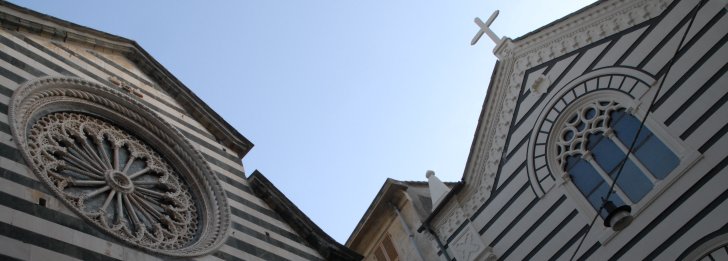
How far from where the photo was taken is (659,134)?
11430mm

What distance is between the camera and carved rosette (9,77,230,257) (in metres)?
10.3

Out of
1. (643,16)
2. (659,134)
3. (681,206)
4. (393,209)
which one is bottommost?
(681,206)

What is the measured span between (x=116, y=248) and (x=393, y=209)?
319 inches

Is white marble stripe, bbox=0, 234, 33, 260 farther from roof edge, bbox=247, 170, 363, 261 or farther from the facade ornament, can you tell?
the facade ornament

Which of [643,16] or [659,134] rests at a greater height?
[643,16]

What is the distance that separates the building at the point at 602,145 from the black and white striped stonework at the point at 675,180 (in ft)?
0.06

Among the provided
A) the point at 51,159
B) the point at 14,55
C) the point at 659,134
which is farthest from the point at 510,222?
the point at 14,55

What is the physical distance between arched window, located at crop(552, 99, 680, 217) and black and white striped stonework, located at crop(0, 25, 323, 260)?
5077 mm

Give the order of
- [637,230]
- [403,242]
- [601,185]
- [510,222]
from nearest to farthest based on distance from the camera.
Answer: [637,230] < [601,185] < [510,222] < [403,242]

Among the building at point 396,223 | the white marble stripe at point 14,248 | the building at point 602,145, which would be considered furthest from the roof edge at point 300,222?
the white marble stripe at point 14,248

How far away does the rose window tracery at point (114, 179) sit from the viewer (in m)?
10.4

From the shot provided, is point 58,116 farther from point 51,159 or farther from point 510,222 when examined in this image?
A: point 510,222

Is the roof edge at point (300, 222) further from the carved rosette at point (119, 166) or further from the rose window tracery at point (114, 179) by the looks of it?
the rose window tracery at point (114, 179)

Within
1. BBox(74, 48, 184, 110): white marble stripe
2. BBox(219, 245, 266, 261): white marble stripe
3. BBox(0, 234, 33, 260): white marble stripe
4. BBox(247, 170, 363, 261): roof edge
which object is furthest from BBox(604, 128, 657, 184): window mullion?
BBox(0, 234, 33, 260): white marble stripe
